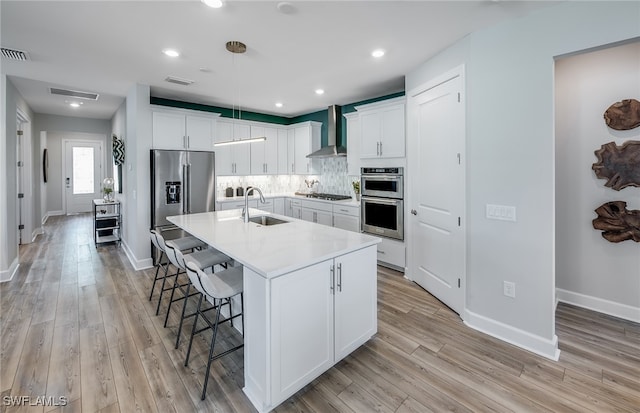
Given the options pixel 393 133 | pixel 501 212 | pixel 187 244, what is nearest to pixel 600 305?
pixel 501 212

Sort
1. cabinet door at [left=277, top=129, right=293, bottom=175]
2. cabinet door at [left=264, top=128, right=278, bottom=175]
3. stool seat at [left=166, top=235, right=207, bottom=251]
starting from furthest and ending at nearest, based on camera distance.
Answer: cabinet door at [left=277, top=129, right=293, bottom=175] < cabinet door at [left=264, top=128, right=278, bottom=175] < stool seat at [left=166, top=235, right=207, bottom=251]

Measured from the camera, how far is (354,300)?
2.29 meters

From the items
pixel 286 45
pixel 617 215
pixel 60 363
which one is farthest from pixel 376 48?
pixel 60 363

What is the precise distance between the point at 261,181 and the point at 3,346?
15.2 feet

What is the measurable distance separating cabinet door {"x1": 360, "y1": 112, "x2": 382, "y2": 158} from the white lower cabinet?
2377mm

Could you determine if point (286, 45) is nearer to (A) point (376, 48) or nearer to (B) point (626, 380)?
(A) point (376, 48)

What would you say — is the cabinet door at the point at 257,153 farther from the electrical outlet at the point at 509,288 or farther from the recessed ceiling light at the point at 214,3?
the electrical outlet at the point at 509,288

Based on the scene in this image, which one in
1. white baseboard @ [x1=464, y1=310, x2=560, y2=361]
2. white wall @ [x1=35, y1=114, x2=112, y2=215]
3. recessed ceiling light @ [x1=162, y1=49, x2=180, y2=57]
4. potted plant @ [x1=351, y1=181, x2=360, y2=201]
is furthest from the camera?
white wall @ [x1=35, y1=114, x2=112, y2=215]

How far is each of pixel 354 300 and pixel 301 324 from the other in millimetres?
543

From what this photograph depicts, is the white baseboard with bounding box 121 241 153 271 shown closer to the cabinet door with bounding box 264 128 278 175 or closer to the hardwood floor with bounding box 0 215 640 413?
the hardwood floor with bounding box 0 215 640 413

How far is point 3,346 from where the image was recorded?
243 cm

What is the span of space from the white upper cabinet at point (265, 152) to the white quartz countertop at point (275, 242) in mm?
2956

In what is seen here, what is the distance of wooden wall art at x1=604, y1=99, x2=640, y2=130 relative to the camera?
2.65 m

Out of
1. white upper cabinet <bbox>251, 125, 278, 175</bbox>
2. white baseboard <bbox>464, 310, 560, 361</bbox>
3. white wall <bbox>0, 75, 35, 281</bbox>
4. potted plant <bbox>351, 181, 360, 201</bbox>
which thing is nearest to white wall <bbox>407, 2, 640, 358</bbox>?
white baseboard <bbox>464, 310, 560, 361</bbox>
